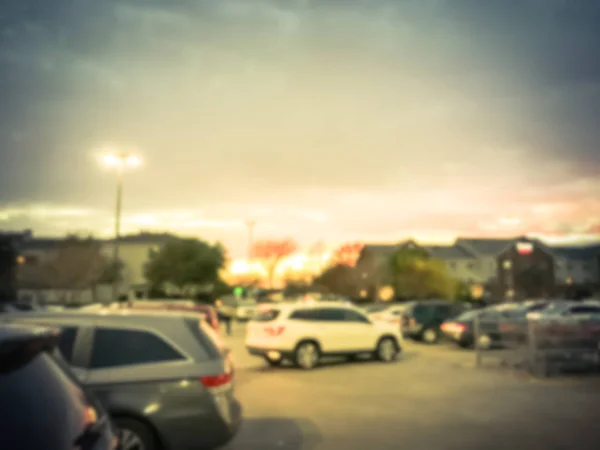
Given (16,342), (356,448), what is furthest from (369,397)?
(16,342)

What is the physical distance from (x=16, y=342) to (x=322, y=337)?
47.6ft

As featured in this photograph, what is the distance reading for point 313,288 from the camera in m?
92.1

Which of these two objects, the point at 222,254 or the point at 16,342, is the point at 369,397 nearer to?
the point at 16,342

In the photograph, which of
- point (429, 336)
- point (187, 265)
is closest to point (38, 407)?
point (429, 336)

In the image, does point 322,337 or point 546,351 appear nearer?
point 546,351

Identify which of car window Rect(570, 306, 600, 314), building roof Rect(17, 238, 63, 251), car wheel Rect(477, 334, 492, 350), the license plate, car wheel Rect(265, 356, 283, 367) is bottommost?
car wheel Rect(265, 356, 283, 367)

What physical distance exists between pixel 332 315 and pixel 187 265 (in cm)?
5453

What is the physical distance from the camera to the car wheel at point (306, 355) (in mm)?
16375

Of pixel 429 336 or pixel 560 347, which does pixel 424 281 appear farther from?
pixel 560 347

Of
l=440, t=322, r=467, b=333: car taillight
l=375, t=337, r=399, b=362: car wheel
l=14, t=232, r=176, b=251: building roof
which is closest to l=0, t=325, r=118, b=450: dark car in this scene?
l=375, t=337, r=399, b=362: car wheel

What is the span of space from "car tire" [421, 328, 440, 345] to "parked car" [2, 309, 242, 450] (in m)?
19.5

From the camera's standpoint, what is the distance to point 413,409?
10117mm

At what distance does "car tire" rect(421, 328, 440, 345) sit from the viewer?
24.6 metres

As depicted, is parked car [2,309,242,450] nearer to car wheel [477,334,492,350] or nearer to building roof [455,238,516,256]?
car wheel [477,334,492,350]
